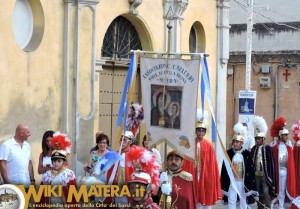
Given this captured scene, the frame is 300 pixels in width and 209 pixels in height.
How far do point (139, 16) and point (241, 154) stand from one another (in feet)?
12.5

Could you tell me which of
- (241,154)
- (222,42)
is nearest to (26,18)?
(241,154)

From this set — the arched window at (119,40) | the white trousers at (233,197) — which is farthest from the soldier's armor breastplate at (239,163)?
the arched window at (119,40)

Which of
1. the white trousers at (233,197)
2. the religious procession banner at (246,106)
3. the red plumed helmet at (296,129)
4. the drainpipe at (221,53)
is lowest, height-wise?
the white trousers at (233,197)

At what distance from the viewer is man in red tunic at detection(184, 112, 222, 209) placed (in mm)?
12273

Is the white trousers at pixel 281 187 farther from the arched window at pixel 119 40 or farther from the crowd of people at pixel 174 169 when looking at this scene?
the arched window at pixel 119 40

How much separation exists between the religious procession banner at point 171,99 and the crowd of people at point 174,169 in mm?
290

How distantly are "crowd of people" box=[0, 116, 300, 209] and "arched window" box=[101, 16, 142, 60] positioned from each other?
10.6ft

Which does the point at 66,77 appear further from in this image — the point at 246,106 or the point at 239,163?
the point at 246,106

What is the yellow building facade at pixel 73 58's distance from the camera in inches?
500

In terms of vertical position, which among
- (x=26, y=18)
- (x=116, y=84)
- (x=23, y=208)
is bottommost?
(x=23, y=208)

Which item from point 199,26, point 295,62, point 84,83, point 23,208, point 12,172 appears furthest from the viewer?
point 295,62

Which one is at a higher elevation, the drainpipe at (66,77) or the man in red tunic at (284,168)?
the drainpipe at (66,77)

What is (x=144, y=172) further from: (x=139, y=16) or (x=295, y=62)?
(x=295, y=62)

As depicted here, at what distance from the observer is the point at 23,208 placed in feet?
27.2
